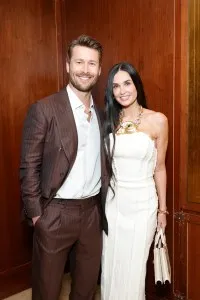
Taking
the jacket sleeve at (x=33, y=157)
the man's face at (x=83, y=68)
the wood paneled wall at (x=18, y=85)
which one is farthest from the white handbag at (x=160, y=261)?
the wood paneled wall at (x=18, y=85)

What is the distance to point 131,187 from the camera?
208 centimetres

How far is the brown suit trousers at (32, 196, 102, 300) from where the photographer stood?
2.01m

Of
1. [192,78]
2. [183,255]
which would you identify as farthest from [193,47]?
[183,255]

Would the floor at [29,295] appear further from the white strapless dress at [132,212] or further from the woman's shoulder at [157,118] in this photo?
the woman's shoulder at [157,118]

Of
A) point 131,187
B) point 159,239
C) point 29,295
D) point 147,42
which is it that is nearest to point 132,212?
point 131,187

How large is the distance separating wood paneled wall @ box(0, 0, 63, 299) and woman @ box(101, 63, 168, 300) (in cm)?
→ 90

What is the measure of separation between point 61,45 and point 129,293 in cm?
203

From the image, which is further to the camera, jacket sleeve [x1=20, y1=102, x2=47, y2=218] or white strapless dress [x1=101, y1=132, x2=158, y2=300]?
white strapless dress [x1=101, y1=132, x2=158, y2=300]

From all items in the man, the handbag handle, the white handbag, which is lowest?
the white handbag

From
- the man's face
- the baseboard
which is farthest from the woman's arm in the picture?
the baseboard

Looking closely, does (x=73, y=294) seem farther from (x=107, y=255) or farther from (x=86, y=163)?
(x=86, y=163)

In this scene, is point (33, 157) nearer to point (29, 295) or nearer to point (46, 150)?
point (46, 150)

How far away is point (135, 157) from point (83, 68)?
1.99 ft

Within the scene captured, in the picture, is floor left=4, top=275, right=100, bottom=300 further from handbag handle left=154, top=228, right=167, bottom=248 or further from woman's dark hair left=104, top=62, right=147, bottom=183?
woman's dark hair left=104, top=62, right=147, bottom=183
